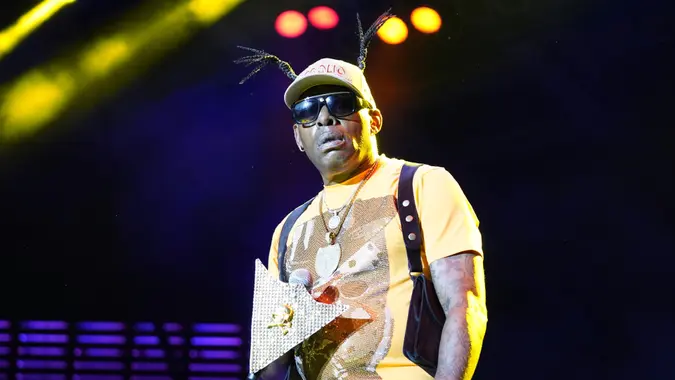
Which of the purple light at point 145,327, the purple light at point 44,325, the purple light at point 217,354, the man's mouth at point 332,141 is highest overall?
the man's mouth at point 332,141

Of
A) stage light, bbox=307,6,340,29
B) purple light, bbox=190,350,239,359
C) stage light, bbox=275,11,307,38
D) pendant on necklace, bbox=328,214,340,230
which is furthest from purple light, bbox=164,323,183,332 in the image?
pendant on necklace, bbox=328,214,340,230

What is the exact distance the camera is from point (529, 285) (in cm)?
424

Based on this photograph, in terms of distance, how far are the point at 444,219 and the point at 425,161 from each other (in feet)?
7.95

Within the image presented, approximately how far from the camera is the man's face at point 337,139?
2451 mm

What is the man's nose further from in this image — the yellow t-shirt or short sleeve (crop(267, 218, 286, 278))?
short sleeve (crop(267, 218, 286, 278))

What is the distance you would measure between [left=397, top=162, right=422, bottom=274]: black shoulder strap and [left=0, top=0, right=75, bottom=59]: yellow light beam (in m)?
3.54

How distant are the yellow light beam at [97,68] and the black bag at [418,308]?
3.09 metres

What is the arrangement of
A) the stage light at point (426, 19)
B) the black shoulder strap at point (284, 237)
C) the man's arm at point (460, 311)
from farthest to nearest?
the stage light at point (426, 19) → the black shoulder strap at point (284, 237) → the man's arm at point (460, 311)

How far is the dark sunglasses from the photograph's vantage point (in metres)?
2.47

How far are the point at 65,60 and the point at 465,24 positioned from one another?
2.70 metres

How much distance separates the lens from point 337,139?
2.45m

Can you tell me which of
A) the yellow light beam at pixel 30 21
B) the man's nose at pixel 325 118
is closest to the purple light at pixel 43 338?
the yellow light beam at pixel 30 21

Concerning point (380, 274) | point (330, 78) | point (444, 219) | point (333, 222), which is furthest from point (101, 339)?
point (444, 219)

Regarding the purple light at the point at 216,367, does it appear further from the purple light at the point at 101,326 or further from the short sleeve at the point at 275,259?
the short sleeve at the point at 275,259
